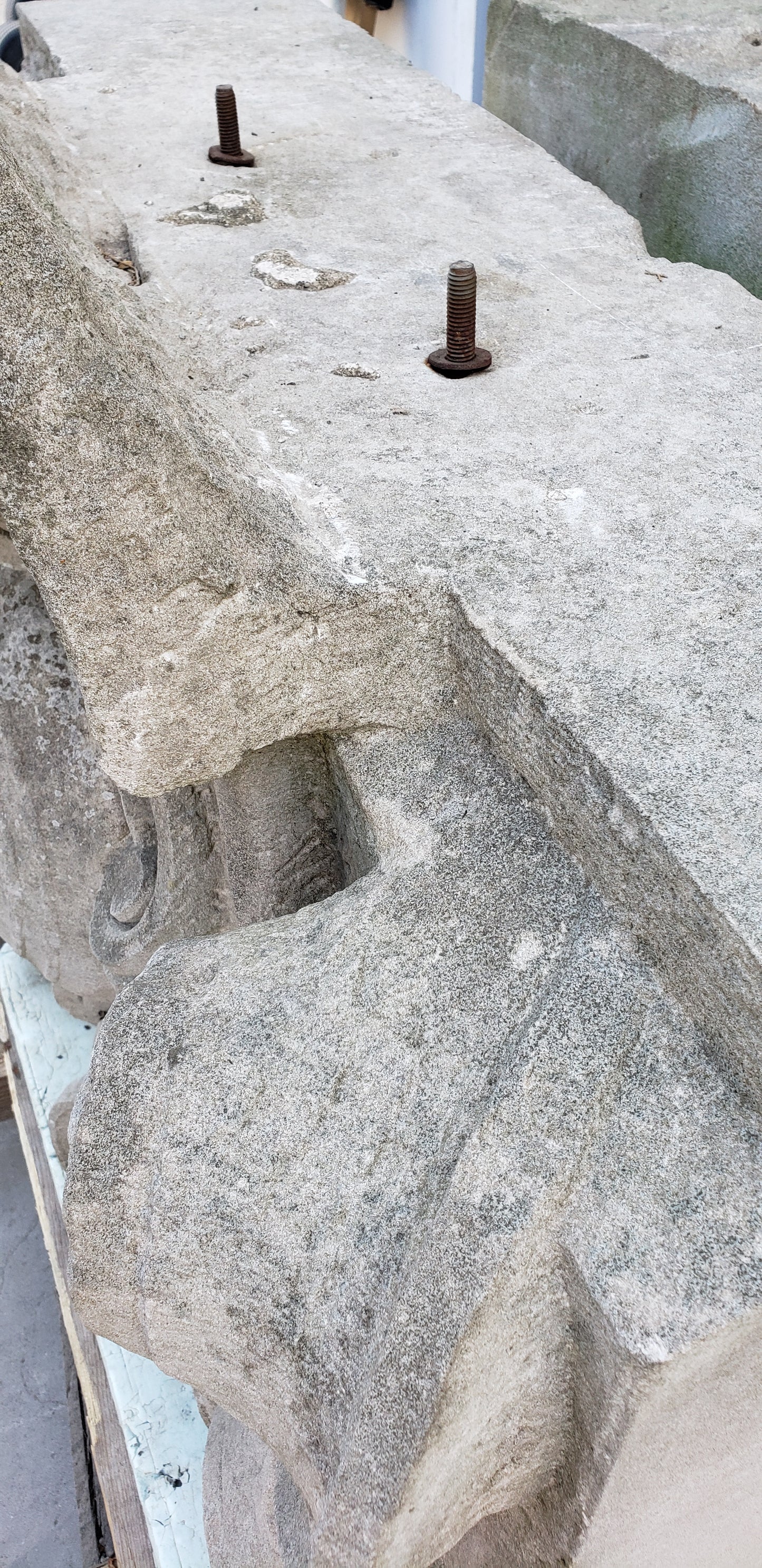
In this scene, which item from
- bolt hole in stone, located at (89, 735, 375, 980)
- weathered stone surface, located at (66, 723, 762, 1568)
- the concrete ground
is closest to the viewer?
weathered stone surface, located at (66, 723, 762, 1568)

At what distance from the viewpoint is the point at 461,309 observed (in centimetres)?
182

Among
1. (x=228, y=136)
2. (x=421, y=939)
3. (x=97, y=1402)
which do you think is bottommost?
(x=97, y=1402)

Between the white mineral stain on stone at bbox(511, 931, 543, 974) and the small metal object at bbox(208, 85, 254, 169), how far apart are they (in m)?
2.17

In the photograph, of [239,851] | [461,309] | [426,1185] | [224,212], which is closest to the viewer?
[426,1185]

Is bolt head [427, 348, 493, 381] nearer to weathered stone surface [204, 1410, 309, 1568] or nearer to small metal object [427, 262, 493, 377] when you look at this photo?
small metal object [427, 262, 493, 377]

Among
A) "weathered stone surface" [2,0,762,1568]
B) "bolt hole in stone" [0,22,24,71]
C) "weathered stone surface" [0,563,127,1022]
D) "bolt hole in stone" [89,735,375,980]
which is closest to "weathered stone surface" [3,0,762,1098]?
"weathered stone surface" [2,0,762,1568]

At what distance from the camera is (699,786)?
1.15m

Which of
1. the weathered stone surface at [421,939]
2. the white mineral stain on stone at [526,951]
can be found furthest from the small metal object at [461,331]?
the white mineral stain on stone at [526,951]

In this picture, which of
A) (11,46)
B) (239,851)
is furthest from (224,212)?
(11,46)

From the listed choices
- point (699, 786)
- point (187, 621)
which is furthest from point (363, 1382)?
point (187, 621)

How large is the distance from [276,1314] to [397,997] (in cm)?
32

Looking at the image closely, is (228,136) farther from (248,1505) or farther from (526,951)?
(248,1505)

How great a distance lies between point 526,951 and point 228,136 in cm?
222

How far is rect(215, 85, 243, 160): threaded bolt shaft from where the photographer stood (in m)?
2.58
